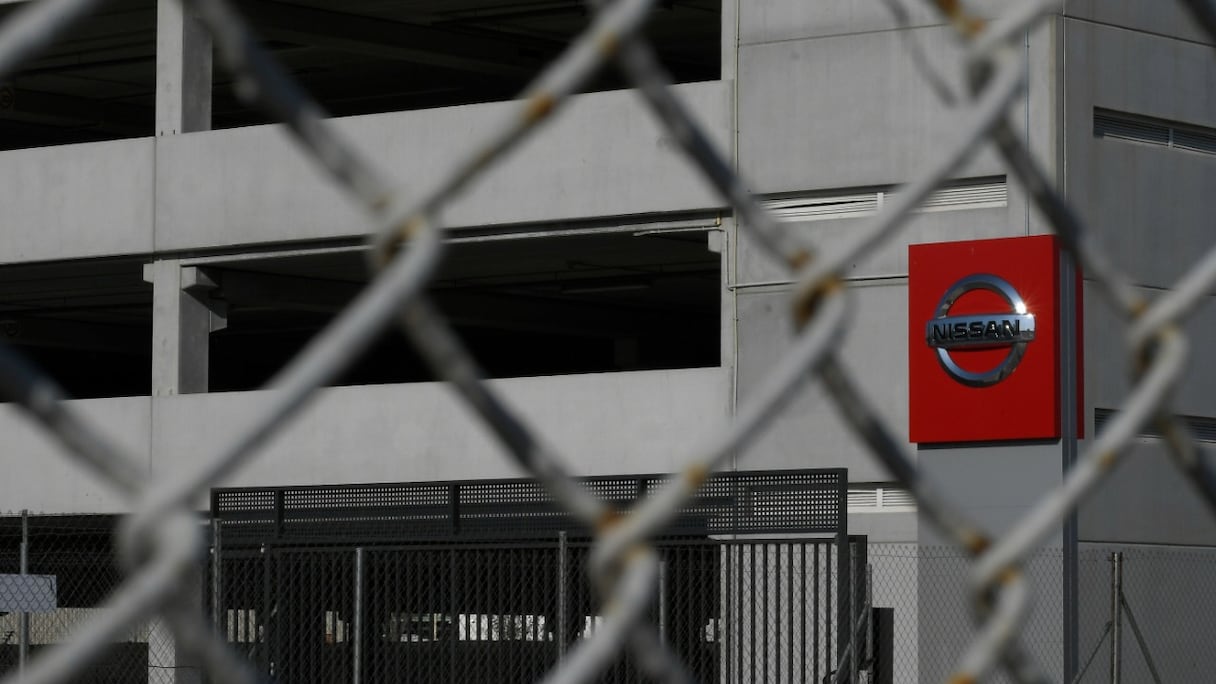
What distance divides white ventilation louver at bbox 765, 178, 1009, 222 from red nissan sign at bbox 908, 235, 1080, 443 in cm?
52

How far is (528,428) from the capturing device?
1.43 meters

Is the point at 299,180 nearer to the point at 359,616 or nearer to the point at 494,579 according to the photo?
the point at 494,579

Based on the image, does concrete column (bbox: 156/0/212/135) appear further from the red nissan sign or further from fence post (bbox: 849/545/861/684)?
fence post (bbox: 849/545/861/684)

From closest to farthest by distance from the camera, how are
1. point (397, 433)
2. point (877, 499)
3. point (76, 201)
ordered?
point (877, 499) → point (397, 433) → point (76, 201)

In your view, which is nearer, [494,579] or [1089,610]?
[1089,610]

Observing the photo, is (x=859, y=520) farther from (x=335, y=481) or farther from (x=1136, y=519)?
(x=335, y=481)

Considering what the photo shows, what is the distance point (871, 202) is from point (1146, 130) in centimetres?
272

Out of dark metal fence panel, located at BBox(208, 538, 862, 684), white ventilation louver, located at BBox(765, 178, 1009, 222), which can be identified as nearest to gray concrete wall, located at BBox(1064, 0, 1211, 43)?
white ventilation louver, located at BBox(765, 178, 1009, 222)

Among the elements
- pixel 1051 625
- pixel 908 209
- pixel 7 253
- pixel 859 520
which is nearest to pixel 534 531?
pixel 859 520

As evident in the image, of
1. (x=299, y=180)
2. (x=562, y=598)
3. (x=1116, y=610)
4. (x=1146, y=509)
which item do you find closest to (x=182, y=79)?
(x=299, y=180)

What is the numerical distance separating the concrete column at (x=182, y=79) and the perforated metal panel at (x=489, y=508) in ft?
16.3

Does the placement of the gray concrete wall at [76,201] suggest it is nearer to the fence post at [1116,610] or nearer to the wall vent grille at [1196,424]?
the wall vent grille at [1196,424]

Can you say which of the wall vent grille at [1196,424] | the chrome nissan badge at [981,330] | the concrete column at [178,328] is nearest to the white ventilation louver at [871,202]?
the chrome nissan badge at [981,330]

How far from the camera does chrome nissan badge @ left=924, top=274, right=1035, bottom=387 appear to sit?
17125 mm
